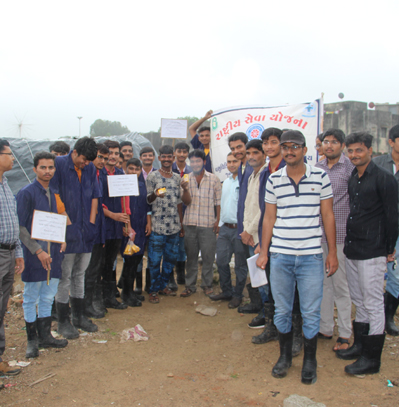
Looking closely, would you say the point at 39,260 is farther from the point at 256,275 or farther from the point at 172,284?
the point at 172,284

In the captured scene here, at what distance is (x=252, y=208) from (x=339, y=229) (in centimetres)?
103

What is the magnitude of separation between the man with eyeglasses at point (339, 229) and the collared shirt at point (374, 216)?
0.99 ft

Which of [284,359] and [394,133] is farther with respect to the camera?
[394,133]

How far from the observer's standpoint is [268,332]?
402 centimetres

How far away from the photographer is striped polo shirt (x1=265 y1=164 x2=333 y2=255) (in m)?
3.06

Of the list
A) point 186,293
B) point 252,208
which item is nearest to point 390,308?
point 252,208

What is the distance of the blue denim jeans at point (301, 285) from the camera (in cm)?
307

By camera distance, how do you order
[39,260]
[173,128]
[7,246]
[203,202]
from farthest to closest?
[173,128]
[203,202]
[39,260]
[7,246]

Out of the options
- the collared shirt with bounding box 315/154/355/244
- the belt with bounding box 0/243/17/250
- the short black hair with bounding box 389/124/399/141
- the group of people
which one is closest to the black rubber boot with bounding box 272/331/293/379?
the group of people

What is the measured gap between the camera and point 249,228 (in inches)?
169

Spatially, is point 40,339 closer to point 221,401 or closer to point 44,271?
point 44,271

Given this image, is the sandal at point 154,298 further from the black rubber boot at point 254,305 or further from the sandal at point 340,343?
the sandal at point 340,343

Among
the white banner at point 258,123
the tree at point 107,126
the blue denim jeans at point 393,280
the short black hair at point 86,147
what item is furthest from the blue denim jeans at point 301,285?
the tree at point 107,126

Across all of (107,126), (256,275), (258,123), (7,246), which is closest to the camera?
(7,246)
